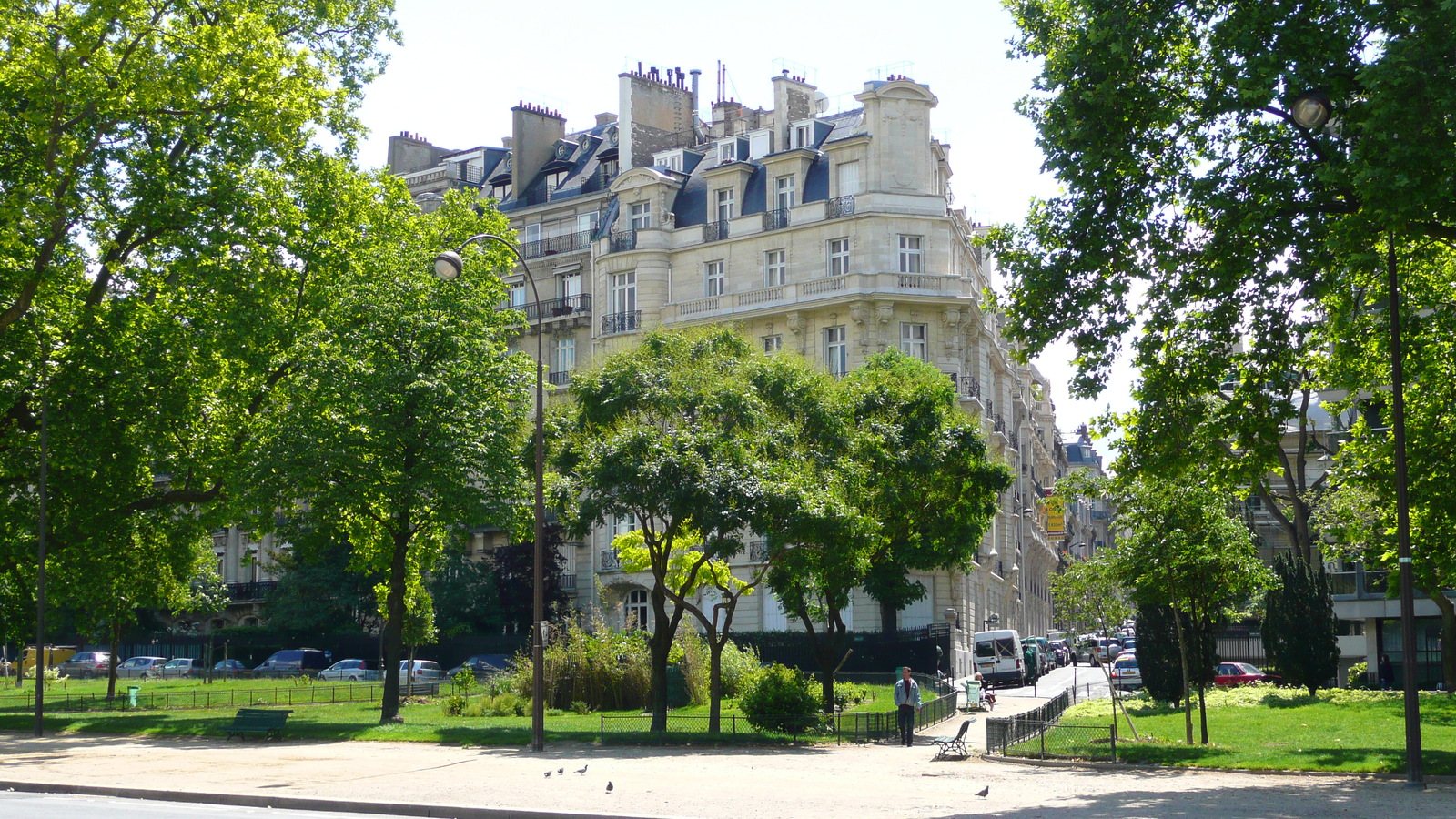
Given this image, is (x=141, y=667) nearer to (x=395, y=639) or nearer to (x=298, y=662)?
(x=298, y=662)

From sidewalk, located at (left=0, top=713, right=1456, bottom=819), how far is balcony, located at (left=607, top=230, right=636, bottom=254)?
1477 inches

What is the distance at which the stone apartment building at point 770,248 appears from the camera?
55812 millimetres

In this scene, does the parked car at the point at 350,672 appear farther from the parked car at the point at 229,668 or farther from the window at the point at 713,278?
the window at the point at 713,278

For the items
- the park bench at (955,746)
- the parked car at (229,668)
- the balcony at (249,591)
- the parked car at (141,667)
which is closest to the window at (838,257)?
the parked car at (229,668)

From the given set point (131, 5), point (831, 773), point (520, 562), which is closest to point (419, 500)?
point (131, 5)

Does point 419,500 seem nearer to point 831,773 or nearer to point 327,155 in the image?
point 327,155

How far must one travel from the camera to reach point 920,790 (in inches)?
730

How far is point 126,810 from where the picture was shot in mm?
17500

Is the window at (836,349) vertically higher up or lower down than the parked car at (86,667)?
higher up

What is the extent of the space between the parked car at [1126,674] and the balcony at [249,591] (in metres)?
45.4

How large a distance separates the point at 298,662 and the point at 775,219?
96.9 ft

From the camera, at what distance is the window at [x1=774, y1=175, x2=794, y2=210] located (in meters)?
58.9

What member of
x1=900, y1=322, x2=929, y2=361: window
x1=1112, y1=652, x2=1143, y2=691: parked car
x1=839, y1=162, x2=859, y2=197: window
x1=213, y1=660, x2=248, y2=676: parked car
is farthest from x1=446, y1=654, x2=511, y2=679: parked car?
x1=839, y1=162, x2=859, y2=197: window

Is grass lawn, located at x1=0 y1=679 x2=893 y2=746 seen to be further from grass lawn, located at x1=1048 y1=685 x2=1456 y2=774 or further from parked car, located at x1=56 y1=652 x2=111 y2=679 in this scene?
parked car, located at x1=56 y1=652 x2=111 y2=679
